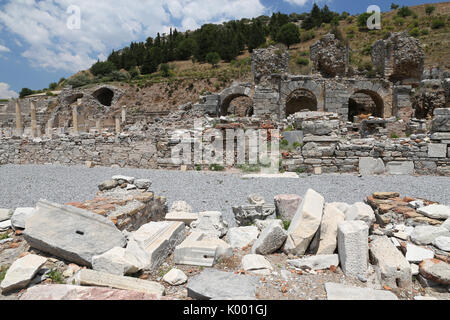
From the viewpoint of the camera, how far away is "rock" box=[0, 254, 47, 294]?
2.47 metres

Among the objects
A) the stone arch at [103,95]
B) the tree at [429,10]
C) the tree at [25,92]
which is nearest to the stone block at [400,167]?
the stone arch at [103,95]

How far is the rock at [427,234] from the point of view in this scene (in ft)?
10.9

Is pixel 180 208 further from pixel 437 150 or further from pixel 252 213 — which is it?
pixel 437 150

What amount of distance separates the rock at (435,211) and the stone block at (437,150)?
455cm

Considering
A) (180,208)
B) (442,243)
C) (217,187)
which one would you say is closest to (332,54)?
(217,187)

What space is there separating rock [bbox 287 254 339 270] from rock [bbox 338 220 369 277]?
0.09 metres

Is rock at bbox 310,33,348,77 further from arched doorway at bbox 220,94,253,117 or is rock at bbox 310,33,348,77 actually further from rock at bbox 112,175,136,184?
rock at bbox 112,175,136,184

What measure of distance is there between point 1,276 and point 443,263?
451 cm

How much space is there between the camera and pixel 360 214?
12.3ft

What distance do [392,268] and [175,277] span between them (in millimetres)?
2243

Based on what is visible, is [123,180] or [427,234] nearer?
[427,234]

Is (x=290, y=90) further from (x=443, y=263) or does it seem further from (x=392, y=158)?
(x=443, y=263)

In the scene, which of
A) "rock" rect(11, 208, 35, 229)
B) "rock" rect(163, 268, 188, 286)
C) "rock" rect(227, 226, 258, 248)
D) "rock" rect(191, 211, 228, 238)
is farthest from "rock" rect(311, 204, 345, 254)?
"rock" rect(11, 208, 35, 229)

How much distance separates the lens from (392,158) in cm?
786
